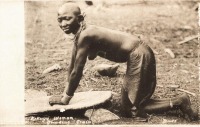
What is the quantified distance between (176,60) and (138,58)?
252mm

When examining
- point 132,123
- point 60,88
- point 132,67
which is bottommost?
point 132,123

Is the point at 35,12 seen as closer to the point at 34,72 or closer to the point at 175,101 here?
the point at 34,72

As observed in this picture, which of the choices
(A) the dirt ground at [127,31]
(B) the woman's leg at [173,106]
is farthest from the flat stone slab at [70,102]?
(B) the woman's leg at [173,106]

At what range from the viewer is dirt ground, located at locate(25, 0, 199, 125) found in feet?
7.00

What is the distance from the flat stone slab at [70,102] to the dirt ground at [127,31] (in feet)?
0.10

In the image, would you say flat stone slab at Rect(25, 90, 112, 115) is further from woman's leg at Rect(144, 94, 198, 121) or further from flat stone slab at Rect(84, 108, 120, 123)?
woman's leg at Rect(144, 94, 198, 121)

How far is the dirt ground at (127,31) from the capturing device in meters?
2.13

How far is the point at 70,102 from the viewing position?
210cm

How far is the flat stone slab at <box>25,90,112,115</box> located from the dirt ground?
1.2 inches

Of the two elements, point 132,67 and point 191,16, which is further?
point 191,16

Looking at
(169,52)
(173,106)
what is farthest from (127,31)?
(173,106)

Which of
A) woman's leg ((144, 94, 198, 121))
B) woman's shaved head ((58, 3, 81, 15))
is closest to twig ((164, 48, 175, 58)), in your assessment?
woman's leg ((144, 94, 198, 121))

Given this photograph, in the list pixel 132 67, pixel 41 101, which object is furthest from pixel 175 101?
pixel 41 101
